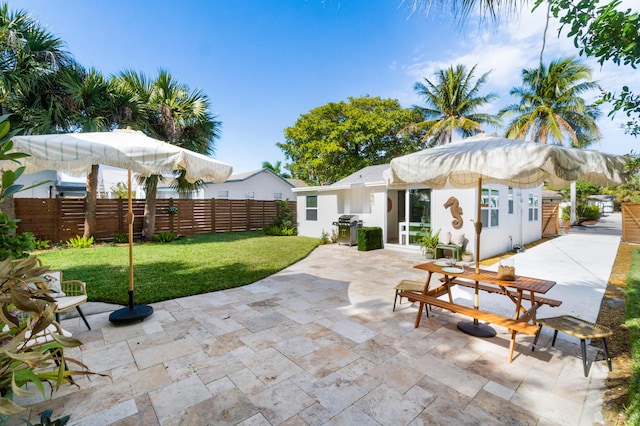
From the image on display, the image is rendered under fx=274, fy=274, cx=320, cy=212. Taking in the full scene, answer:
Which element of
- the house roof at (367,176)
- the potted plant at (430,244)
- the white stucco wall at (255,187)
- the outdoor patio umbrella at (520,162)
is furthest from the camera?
the white stucco wall at (255,187)

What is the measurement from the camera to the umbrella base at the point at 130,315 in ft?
13.2

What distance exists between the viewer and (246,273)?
7.02 metres

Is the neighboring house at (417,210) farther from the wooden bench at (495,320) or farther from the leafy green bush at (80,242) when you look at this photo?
the leafy green bush at (80,242)

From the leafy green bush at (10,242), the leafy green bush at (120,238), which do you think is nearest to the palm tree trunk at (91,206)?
the leafy green bush at (120,238)

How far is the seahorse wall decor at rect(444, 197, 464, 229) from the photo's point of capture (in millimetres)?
9172

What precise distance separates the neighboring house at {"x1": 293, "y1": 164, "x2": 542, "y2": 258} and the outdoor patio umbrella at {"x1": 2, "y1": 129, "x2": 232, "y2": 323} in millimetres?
6382

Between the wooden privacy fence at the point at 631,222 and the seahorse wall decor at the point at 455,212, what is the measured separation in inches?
354

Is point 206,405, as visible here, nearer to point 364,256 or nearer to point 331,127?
point 364,256

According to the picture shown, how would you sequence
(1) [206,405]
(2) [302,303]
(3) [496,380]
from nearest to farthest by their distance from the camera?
1. (1) [206,405]
2. (3) [496,380]
3. (2) [302,303]

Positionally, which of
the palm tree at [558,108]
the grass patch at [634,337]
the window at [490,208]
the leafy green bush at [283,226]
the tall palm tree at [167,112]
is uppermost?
the palm tree at [558,108]

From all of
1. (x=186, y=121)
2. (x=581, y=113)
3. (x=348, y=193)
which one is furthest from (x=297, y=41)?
(x=581, y=113)

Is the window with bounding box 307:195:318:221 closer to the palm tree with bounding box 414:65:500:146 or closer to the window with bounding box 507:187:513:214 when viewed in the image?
the window with bounding box 507:187:513:214

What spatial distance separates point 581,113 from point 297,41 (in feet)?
60.6

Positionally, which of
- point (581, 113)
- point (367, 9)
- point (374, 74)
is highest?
point (374, 74)
